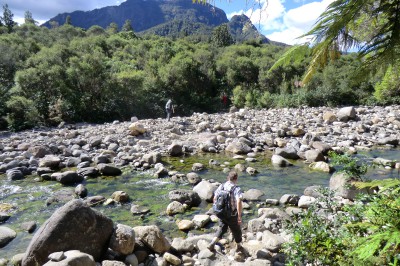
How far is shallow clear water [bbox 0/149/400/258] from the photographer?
740cm

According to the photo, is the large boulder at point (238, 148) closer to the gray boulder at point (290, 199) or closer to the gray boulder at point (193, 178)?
the gray boulder at point (193, 178)

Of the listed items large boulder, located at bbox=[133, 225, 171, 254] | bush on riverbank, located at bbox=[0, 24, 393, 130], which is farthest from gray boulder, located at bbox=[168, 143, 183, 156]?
bush on riverbank, located at bbox=[0, 24, 393, 130]

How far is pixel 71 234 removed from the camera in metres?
5.02

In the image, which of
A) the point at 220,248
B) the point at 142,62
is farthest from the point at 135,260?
the point at 142,62

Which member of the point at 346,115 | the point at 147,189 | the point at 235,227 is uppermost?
the point at 346,115

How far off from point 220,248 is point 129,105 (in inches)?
827

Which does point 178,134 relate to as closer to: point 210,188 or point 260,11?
point 210,188

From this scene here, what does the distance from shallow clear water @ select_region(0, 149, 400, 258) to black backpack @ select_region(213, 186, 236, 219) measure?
4.53 ft

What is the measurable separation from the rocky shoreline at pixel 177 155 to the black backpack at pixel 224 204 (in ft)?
2.48

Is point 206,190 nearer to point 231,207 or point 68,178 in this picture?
point 231,207

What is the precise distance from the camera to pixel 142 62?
36.8 meters

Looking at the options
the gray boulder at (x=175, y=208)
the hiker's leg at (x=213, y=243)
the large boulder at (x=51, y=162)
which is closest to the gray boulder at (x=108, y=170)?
the large boulder at (x=51, y=162)

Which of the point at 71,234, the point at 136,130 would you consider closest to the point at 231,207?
the point at 71,234

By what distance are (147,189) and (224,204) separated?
4616 millimetres
